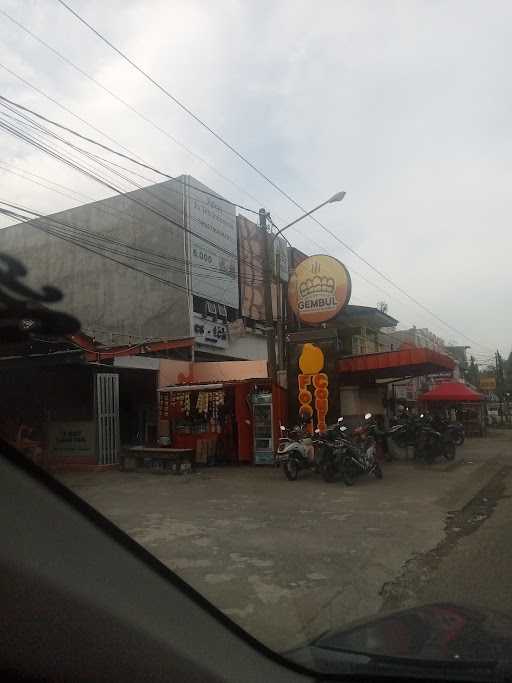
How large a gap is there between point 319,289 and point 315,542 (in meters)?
9.51

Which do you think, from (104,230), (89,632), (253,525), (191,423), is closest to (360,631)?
(89,632)

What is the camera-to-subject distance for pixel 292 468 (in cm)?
1165

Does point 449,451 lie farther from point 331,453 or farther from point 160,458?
point 160,458

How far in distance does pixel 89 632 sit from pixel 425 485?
10.2m

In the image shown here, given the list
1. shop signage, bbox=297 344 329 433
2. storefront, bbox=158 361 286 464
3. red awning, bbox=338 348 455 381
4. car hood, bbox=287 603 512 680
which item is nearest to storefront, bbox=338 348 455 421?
red awning, bbox=338 348 455 381

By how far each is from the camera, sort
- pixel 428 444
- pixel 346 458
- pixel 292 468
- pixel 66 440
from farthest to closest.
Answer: pixel 428 444 → pixel 292 468 → pixel 346 458 → pixel 66 440

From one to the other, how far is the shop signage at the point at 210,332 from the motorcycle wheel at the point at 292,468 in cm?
946

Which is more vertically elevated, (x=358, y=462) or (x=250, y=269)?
(x=250, y=269)

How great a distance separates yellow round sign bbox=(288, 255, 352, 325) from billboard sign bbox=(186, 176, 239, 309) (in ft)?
21.0

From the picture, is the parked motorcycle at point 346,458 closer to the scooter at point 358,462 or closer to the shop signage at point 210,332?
the scooter at point 358,462

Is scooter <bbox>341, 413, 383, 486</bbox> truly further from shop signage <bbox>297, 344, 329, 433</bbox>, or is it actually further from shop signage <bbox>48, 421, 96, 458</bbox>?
shop signage <bbox>48, 421, 96, 458</bbox>

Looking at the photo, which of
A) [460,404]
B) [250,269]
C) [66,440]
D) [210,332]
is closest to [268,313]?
[210,332]

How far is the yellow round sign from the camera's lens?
48.6 ft

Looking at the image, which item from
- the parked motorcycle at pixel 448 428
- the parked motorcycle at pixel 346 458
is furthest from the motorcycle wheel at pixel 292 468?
the parked motorcycle at pixel 448 428
